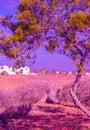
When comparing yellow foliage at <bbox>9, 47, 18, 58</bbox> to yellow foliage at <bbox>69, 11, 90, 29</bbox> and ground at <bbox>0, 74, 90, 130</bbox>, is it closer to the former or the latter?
yellow foliage at <bbox>69, 11, 90, 29</bbox>

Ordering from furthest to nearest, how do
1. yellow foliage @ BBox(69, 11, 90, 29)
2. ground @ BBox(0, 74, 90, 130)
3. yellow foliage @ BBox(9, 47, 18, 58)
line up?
ground @ BBox(0, 74, 90, 130), yellow foliage @ BBox(9, 47, 18, 58), yellow foliage @ BBox(69, 11, 90, 29)

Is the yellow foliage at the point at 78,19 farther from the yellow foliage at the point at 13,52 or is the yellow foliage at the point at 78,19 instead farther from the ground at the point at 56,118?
the ground at the point at 56,118

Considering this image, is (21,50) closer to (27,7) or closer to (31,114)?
(27,7)

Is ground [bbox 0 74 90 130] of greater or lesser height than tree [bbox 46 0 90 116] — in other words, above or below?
below

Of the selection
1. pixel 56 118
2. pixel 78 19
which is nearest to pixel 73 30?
pixel 78 19

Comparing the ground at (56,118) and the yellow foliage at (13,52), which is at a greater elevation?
the yellow foliage at (13,52)

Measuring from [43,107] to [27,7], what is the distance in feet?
31.9

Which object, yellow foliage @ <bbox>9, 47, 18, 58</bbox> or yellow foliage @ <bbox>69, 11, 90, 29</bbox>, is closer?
yellow foliage @ <bbox>69, 11, 90, 29</bbox>

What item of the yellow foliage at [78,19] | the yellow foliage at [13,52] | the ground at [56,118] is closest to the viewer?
the yellow foliage at [78,19]

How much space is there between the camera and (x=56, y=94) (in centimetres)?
3133

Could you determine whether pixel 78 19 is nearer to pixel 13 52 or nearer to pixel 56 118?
pixel 13 52

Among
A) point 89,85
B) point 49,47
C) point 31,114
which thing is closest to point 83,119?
point 31,114

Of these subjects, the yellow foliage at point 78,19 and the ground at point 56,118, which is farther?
the ground at point 56,118

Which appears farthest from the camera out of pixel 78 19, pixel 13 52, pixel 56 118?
pixel 56 118
